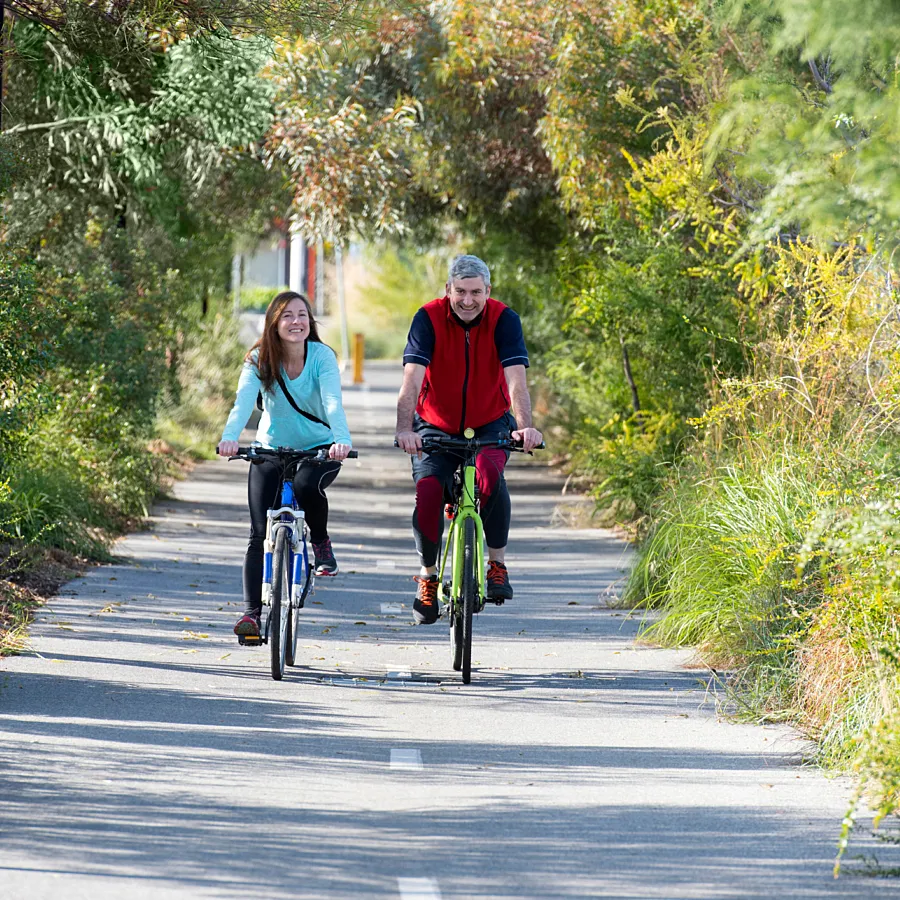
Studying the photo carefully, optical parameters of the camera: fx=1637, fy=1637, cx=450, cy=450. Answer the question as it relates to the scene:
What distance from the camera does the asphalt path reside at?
17.1 ft

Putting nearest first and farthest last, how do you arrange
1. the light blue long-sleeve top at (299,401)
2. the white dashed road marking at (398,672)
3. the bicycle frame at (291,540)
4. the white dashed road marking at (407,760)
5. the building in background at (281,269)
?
the white dashed road marking at (407,760) → the bicycle frame at (291,540) → the light blue long-sleeve top at (299,401) → the white dashed road marking at (398,672) → the building in background at (281,269)

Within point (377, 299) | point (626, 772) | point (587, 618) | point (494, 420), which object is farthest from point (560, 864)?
point (377, 299)

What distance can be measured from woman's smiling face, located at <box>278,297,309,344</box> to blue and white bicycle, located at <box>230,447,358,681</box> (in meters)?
0.62

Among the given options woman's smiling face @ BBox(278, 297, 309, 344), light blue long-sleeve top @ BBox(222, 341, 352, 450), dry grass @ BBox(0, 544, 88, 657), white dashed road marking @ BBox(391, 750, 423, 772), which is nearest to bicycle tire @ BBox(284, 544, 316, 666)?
light blue long-sleeve top @ BBox(222, 341, 352, 450)

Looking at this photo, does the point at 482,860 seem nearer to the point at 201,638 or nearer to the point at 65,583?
the point at 201,638

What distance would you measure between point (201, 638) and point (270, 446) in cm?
158

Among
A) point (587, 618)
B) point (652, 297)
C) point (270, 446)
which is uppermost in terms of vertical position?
point (652, 297)

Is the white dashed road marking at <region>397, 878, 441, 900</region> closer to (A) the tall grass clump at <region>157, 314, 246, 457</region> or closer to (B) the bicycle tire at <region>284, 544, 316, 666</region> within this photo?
(B) the bicycle tire at <region>284, 544, 316, 666</region>

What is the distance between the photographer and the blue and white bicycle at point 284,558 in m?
8.12

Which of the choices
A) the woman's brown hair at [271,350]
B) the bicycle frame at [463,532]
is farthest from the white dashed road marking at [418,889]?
the woman's brown hair at [271,350]

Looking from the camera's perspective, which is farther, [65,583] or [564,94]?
[564,94]

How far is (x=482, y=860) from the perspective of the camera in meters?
5.34

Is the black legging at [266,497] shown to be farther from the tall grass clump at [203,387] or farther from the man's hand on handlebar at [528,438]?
the tall grass clump at [203,387]

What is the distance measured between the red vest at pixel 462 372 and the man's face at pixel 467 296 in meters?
0.06
